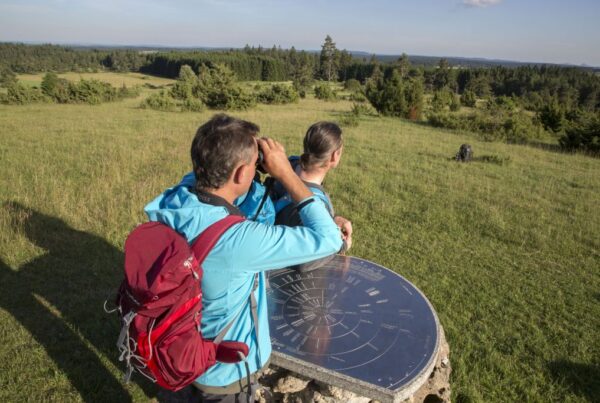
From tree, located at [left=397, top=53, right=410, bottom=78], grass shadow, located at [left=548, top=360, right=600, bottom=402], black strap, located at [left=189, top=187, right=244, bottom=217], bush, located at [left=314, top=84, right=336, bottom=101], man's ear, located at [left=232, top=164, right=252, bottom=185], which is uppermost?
tree, located at [left=397, top=53, right=410, bottom=78]

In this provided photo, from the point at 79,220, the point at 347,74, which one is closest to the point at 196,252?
the point at 79,220

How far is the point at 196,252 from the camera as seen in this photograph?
1608 millimetres

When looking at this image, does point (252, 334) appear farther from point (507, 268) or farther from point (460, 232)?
point (460, 232)

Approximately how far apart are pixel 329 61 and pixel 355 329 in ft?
229

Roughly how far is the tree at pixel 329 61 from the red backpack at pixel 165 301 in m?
68.6

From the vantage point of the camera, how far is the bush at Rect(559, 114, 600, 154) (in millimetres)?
16125

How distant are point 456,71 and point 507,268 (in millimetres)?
65047

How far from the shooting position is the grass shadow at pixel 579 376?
149 inches

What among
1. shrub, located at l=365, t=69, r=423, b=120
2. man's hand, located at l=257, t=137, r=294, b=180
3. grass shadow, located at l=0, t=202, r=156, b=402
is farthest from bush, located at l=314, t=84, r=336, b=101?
man's hand, located at l=257, t=137, r=294, b=180

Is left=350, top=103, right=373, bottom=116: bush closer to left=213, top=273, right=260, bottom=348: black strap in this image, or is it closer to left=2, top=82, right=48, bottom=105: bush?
left=2, top=82, right=48, bottom=105: bush

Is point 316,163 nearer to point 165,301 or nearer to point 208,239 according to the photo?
point 208,239

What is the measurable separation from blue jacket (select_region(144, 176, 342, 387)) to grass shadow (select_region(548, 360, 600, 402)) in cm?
365

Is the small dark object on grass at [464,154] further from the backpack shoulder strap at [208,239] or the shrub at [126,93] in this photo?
the shrub at [126,93]

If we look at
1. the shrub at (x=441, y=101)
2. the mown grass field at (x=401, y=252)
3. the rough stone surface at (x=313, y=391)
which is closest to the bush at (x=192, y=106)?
the mown grass field at (x=401, y=252)
